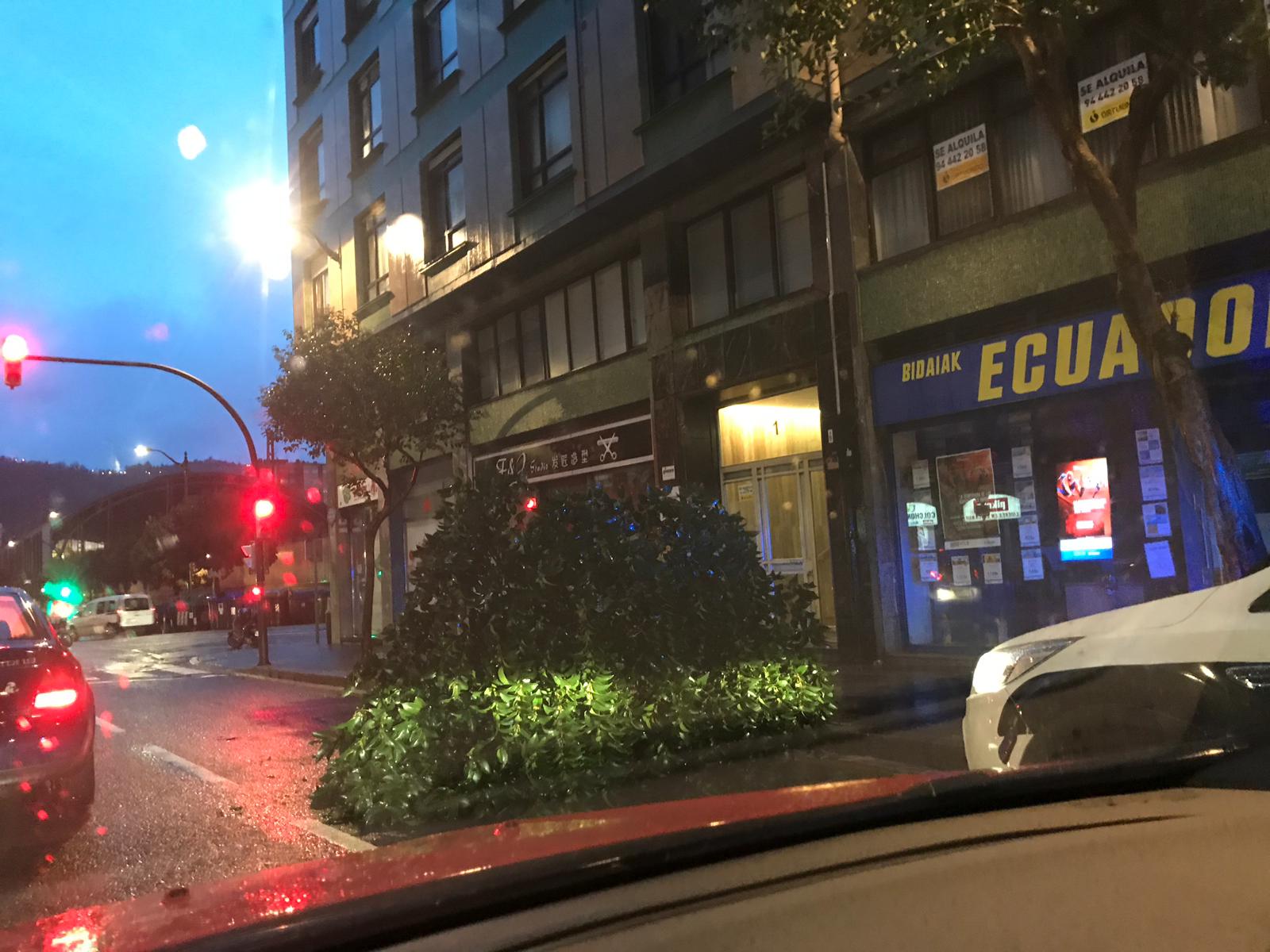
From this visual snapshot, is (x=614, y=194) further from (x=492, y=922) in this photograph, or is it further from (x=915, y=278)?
(x=492, y=922)

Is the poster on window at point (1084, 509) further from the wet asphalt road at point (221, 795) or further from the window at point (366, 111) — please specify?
the window at point (366, 111)

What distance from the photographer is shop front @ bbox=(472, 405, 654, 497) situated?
53.4ft

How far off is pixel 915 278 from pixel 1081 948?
37.4ft

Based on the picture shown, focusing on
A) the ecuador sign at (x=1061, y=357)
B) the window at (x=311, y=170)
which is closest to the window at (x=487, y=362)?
the window at (x=311, y=170)

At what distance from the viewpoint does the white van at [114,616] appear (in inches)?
1652

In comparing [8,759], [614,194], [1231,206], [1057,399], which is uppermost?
[614,194]

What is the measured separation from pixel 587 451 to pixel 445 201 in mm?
6754

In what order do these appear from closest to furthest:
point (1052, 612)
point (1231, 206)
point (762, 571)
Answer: point (762, 571)
point (1231, 206)
point (1052, 612)

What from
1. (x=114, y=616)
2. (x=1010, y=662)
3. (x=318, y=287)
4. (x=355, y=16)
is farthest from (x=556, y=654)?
(x=114, y=616)

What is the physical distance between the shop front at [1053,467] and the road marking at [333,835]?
25.5 ft

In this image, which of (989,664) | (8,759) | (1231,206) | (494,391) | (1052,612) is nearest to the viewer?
(989,664)

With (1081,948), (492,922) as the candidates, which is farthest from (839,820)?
(492,922)

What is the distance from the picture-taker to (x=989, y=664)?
Result: 5.18m

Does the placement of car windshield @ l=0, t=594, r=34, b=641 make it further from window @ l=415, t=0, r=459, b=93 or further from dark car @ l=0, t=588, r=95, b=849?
window @ l=415, t=0, r=459, b=93
